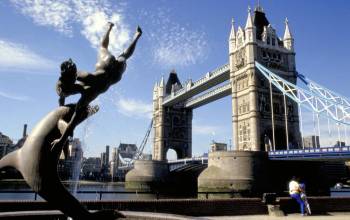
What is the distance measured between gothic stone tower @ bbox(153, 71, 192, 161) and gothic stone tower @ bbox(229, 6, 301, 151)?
22.7 meters

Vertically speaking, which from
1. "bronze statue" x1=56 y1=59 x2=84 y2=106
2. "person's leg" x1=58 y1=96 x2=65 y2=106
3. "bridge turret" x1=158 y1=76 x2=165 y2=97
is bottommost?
"person's leg" x1=58 y1=96 x2=65 y2=106

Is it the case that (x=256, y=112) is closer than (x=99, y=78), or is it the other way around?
(x=99, y=78)

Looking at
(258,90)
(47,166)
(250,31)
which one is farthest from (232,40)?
(47,166)

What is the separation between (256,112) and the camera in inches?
1617

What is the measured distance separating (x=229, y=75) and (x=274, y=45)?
746 cm

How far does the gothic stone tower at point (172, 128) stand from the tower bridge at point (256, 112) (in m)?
9.55

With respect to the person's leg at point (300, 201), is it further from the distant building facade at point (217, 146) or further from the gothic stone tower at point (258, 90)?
the distant building facade at point (217, 146)

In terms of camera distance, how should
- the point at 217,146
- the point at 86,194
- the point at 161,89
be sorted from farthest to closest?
the point at 217,146 < the point at 161,89 < the point at 86,194

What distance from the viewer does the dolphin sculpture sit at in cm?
477

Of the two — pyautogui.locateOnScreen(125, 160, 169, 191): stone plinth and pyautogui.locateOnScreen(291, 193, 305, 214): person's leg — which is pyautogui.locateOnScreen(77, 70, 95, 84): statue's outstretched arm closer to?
pyautogui.locateOnScreen(291, 193, 305, 214): person's leg

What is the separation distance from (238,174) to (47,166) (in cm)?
2844

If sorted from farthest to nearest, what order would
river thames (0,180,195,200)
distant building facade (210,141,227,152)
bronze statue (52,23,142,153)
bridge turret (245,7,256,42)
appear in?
distant building facade (210,141,227,152)
bridge turret (245,7,256,42)
river thames (0,180,195,200)
bronze statue (52,23,142,153)

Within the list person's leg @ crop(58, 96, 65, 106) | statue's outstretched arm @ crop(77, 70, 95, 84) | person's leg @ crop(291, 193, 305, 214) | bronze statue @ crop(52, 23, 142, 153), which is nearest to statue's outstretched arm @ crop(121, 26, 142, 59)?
bronze statue @ crop(52, 23, 142, 153)

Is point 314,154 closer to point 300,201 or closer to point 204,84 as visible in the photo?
point 300,201
